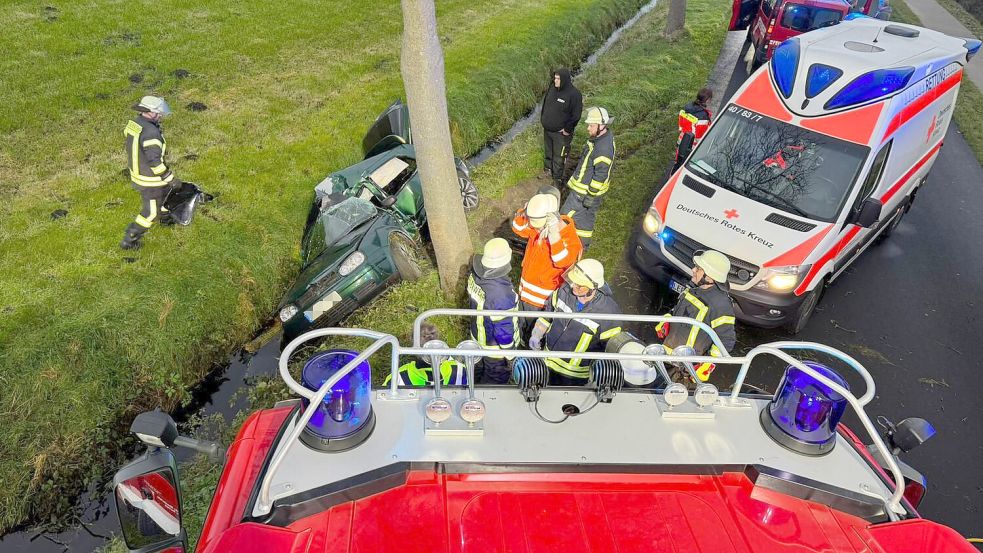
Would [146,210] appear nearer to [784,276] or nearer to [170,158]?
[170,158]

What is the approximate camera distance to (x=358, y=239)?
270 inches

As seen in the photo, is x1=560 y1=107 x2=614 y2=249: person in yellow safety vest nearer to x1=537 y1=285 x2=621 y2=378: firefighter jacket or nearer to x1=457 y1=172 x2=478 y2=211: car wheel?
x1=457 y1=172 x2=478 y2=211: car wheel

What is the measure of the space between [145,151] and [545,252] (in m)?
5.13

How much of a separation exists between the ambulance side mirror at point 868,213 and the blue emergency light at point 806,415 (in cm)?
366

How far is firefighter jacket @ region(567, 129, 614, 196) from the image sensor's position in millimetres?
7180

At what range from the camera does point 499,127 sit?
12.3 meters

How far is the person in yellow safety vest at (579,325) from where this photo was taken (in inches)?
174

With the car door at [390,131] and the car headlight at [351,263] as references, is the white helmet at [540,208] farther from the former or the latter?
the car door at [390,131]

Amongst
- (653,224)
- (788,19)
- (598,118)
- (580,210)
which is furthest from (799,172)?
(788,19)

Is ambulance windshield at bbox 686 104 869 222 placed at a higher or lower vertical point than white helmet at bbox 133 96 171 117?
lower

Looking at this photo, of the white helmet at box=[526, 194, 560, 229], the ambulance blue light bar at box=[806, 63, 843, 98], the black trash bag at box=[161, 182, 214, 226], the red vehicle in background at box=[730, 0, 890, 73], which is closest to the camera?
the white helmet at box=[526, 194, 560, 229]

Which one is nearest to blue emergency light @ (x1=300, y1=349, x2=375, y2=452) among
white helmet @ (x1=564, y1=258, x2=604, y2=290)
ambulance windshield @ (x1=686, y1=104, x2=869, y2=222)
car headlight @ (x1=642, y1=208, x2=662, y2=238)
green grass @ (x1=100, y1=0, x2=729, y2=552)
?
white helmet @ (x1=564, y1=258, x2=604, y2=290)

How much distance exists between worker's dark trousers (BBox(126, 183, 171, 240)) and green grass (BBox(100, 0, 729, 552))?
2.74 metres

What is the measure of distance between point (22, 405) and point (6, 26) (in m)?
11.7
